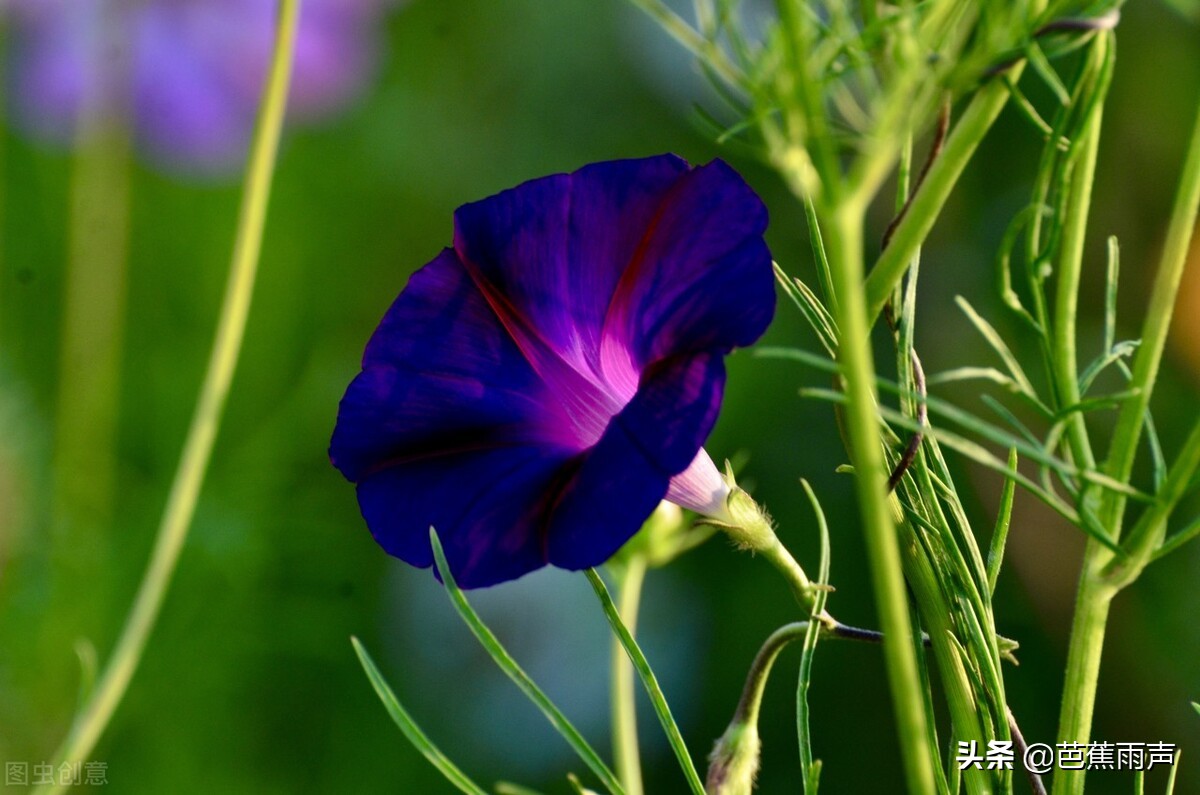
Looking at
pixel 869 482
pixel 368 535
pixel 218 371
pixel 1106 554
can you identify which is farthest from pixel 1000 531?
pixel 368 535

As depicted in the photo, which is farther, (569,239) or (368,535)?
(368,535)

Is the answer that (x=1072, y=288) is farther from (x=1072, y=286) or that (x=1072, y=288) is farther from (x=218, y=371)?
(x=218, y=371)

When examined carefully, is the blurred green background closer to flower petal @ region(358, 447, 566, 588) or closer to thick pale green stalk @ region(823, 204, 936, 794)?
flower petal @ region(358, 447, 566, 588)

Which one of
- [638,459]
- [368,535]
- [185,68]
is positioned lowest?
[368,535]

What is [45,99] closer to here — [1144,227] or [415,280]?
[415,280]

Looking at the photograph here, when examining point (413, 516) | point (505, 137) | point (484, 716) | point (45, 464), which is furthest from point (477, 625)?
point (505, 137)

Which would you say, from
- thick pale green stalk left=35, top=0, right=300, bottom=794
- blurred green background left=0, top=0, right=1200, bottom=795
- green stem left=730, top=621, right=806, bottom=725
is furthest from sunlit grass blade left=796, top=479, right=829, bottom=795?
blurred green background left=0, top=0, right=1200, bottom=795

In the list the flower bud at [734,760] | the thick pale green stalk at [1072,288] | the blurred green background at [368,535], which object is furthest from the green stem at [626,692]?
the blurred green background at [368,535]
